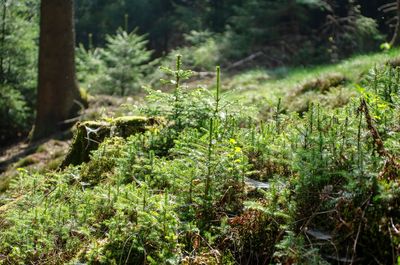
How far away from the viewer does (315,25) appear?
719 inches

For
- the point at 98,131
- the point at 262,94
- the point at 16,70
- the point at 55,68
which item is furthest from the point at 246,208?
the point at 16,70

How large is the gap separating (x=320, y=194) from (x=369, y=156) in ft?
1.28

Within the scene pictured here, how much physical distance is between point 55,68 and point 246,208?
9.66 meters

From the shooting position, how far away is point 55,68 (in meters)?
12.1

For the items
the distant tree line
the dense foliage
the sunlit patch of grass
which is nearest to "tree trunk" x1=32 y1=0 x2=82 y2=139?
the dense foliage

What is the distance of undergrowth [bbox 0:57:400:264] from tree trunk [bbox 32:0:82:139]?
8.28 m

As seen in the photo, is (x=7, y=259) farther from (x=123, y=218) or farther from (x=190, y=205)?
(x=190, y=205)

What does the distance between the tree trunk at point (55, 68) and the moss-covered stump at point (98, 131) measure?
20.3ft

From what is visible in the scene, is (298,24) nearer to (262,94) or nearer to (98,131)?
(262,94)

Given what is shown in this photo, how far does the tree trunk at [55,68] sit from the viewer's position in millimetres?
11844

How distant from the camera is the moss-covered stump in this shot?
5711 mm

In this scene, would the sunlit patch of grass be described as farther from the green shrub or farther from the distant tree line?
the green shrub

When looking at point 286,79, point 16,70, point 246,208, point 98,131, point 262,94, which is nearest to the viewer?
point 246,208

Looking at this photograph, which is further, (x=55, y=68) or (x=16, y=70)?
(x=16, y=70)
